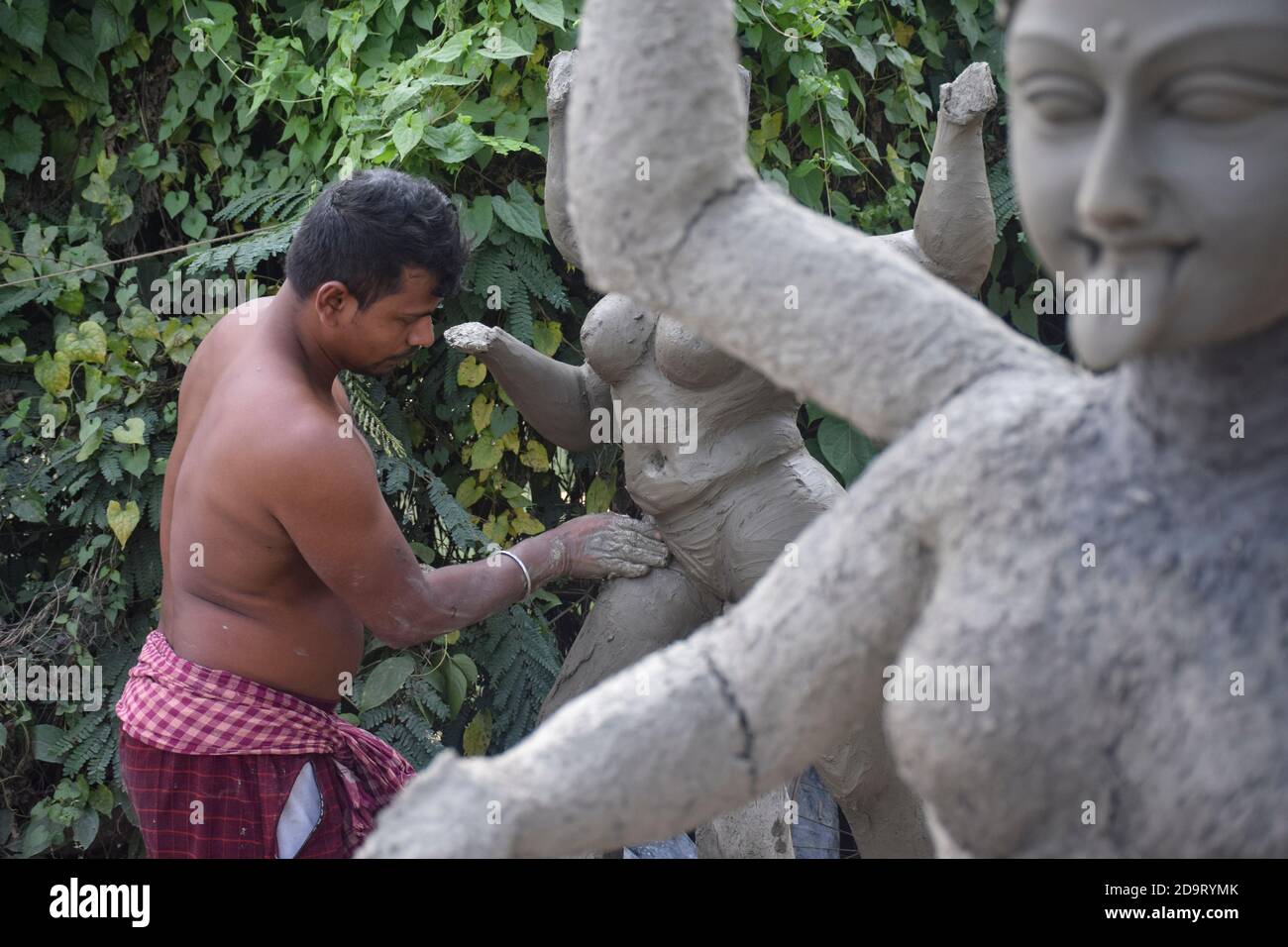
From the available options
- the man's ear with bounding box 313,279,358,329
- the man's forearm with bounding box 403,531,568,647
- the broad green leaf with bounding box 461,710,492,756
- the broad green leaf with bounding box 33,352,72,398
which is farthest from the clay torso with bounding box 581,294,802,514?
the broad green leaf with bounding box 33,352,72,398

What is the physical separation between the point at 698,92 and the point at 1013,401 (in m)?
0.42

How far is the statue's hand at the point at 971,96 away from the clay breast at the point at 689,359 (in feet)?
2.46

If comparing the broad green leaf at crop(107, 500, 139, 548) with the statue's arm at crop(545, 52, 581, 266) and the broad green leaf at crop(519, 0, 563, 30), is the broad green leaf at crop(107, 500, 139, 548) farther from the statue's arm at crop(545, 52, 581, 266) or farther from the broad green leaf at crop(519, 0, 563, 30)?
the broad green leaf at crop(519, 0, 563, 30)

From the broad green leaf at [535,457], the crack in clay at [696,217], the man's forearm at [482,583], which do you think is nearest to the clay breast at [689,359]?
the man's forearm at [482,583]

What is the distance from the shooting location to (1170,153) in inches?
40.7

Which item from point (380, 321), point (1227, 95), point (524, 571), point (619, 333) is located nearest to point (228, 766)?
point (524, 571)

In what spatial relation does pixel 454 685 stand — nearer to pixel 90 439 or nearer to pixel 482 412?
pixel 482 412

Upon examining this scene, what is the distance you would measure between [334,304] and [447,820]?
187cm

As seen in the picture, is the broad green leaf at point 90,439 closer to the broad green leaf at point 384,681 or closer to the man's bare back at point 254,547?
the broad green leaf at point 384,681

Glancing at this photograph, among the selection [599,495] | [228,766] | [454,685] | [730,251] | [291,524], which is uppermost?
[730,251]

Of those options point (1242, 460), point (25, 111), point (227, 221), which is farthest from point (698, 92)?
point (25, 111)

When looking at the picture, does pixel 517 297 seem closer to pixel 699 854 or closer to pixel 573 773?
pixel 699 854

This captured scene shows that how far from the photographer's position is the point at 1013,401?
4.01ft

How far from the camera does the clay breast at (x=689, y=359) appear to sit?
10.3 feet
